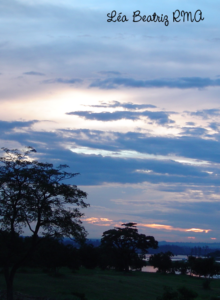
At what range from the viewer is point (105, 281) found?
142ft

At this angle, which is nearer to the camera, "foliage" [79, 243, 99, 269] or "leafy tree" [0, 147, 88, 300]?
"leafy tree" [0, 147, 88, 300]

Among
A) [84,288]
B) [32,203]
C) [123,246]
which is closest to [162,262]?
[123,246]

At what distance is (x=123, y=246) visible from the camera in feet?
250

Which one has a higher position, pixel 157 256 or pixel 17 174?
pixel 17 174

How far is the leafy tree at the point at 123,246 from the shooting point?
2958 inches

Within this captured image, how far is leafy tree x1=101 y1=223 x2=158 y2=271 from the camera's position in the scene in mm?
75125

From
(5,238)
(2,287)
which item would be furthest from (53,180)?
(2,287)

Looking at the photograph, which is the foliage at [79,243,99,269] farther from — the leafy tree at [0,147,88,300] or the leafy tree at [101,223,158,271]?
the leafy tree at [0,147,88,300]

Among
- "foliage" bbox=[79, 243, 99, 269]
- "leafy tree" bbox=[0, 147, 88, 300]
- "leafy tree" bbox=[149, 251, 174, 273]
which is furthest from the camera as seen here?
"leafy tree" bbox=[149, 251, 174, 273]

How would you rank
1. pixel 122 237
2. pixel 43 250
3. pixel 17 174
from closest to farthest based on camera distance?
pixel 17 174 < pixel 43 250 < pixel 122 237

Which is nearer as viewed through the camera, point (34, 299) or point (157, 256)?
point (34, 299)

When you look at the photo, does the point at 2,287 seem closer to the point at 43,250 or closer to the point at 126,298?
the point at 43,250

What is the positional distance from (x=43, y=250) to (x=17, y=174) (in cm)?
741

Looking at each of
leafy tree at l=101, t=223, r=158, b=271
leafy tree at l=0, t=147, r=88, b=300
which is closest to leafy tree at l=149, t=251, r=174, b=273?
leafy tree at l=101, t=223, r=158, b=271
